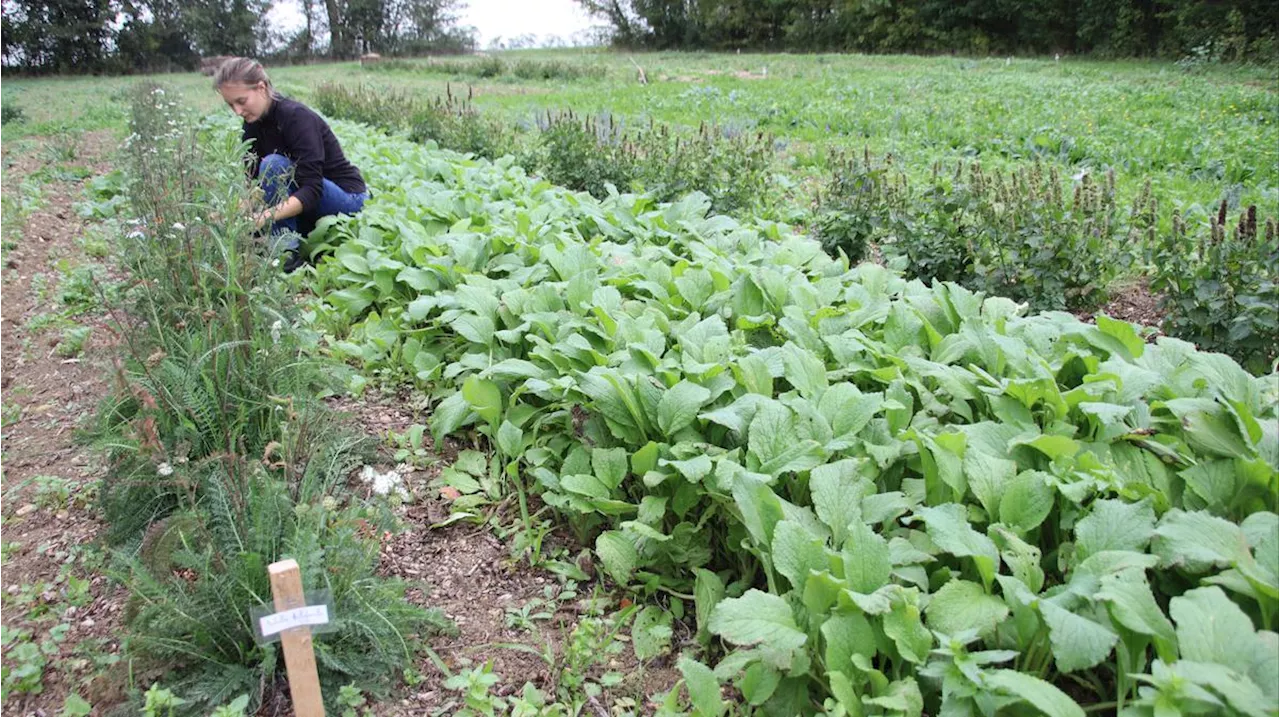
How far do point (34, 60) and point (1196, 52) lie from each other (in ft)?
107

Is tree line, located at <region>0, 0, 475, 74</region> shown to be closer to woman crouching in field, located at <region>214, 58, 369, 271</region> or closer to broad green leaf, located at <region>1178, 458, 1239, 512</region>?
woman crouching in field, located at <region>214, 58, 369, 271</region>

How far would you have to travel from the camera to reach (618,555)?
7.97ft

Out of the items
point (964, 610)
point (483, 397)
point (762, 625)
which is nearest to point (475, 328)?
point (483, 397)

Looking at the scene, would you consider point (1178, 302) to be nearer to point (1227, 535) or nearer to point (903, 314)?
point (903, 314)

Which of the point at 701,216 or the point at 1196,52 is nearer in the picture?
the point at 701,216

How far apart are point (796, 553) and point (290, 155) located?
4275 millimetres

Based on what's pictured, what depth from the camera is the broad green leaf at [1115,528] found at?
1.89 metres

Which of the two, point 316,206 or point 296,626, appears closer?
point 296,626

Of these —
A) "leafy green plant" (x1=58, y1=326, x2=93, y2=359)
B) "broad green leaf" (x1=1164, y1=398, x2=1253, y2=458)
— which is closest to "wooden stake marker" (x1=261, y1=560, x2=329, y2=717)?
"broad green leaf" (x1=1164, y1=398, x2=1253, y2=458)

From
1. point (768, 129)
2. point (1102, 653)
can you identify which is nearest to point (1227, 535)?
point (1102, 653)

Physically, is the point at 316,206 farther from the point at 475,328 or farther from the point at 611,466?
the point at 611,466

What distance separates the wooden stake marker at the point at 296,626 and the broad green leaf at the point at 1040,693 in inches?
50.0

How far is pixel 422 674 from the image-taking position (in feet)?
6.98

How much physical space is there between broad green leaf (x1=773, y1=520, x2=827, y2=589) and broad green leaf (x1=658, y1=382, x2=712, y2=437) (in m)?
0.61
